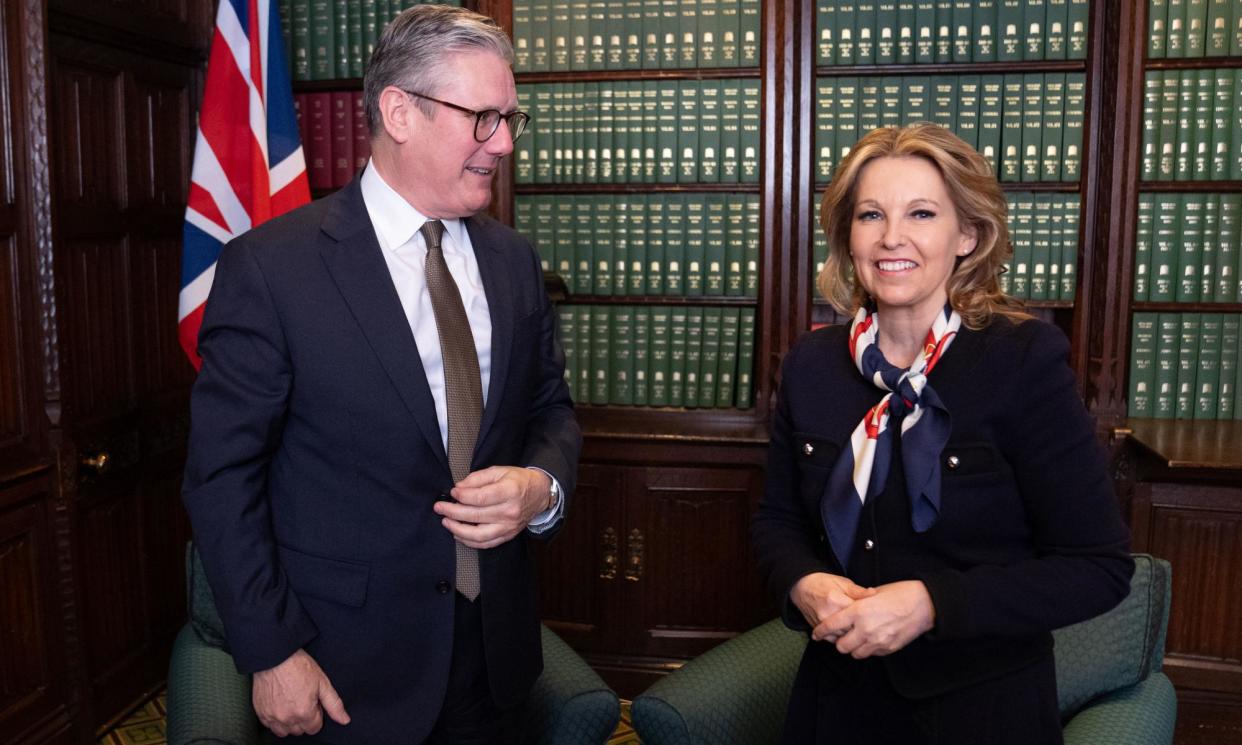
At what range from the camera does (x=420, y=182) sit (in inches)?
59.2

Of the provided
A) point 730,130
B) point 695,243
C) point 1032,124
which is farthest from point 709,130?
point 1032,124

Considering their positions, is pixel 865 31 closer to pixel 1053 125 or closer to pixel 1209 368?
pixel 1053 125

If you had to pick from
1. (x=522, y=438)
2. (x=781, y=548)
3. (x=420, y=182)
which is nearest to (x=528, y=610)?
(x=522, y=438)

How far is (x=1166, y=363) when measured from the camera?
3.04 meters

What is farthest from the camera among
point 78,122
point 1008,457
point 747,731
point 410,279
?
→ point 78,122

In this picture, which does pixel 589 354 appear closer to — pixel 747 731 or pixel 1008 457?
pixel 747 731

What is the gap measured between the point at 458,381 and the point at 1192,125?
95.1 inches

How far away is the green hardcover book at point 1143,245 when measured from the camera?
298 cm

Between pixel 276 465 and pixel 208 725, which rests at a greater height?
pixel 276 465

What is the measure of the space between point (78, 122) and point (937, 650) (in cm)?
249

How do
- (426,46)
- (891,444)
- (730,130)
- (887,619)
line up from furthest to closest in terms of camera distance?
(730,130), (426,46), (891,444), (887,619)

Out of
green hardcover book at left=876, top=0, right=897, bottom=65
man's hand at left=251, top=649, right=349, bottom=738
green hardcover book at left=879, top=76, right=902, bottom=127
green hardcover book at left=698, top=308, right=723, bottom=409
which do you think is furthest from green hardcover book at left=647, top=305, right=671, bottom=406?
man's hand at left=251, top=649, right=349, bottom=738

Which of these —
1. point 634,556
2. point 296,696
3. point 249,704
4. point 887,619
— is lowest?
point 634,556

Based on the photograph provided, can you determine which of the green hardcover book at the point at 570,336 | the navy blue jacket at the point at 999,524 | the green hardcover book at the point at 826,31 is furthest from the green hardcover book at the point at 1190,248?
the navy blue jacket at the point at 999,524
